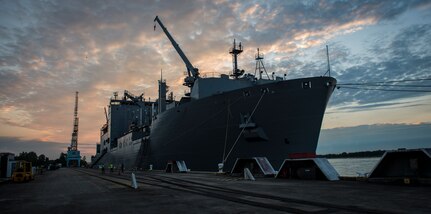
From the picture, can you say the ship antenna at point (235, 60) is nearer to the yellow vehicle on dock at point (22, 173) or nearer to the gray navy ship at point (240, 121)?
the gray navy ship at point (240, 121)

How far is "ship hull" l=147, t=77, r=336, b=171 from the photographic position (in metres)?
23.7

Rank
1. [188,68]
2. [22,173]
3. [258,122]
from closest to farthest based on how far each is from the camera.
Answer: [22,173] < [258,122] < [188,68]

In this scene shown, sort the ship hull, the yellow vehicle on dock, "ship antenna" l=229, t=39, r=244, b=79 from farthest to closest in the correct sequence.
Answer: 1. "ship antenna" l=229, t=39, r=244, b=79
2. the yellow vehicle on dock
3. the ship hull

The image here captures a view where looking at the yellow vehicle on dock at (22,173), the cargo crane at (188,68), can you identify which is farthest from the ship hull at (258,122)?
the yellow vehicle on dock at (22,173)

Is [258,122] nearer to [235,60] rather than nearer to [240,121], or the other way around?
[240,121]

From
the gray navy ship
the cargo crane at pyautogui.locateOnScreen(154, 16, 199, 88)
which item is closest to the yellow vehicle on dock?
the gray navy ship

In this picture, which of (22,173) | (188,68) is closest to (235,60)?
(188,68)

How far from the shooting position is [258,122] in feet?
82.3

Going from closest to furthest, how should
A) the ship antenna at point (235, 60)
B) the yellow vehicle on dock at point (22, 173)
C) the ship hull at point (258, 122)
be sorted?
1. the ship hull at point (258, 122)
2. the yellow vehicle on dock at point (22, 173)
3. the ship antenna at point (235, 60)

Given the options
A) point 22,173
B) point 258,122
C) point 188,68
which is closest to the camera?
point 22,173

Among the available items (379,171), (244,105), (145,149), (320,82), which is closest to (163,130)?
(145,149)

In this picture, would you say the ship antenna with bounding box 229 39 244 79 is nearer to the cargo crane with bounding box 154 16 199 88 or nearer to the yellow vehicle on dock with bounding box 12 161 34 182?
the cargo crane with bounding box 154 16 199 88

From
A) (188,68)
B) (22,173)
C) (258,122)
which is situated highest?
(188,68)

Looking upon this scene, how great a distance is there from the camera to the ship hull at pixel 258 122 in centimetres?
2367
